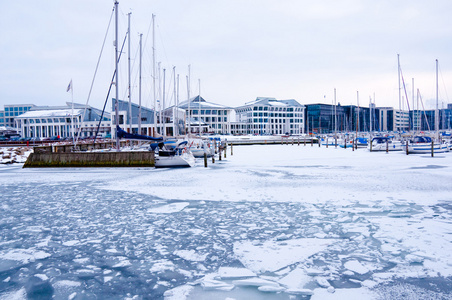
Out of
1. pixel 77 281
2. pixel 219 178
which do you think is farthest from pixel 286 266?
pixel 219 178

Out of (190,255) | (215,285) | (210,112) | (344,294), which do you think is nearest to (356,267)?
(344,294)

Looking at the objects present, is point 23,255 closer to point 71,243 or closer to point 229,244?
point 71,243

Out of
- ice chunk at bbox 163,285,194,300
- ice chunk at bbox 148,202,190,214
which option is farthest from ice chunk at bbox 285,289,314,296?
ice chunk at bbox 148,202,190,214

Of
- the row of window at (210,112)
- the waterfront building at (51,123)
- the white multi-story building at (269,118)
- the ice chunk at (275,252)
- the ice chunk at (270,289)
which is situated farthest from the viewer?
the white multi-story building at (269,118)

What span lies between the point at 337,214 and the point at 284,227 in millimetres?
2276

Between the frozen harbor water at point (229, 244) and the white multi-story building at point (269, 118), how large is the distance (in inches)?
4939

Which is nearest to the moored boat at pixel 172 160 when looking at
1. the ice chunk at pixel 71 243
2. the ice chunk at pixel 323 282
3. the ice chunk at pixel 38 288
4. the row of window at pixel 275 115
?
the ice chunk at pixel 71 243

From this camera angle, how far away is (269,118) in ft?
476

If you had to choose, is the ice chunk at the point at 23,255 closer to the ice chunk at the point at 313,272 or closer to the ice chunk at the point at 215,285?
the ice chunk at the point at 215,285

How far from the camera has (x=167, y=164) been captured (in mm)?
27219

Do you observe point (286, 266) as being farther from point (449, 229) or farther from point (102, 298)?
point (449, 229)

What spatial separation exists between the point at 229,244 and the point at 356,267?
2793 mm

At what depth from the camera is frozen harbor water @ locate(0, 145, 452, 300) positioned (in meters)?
5.96

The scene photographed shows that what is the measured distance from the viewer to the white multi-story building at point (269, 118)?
143m
